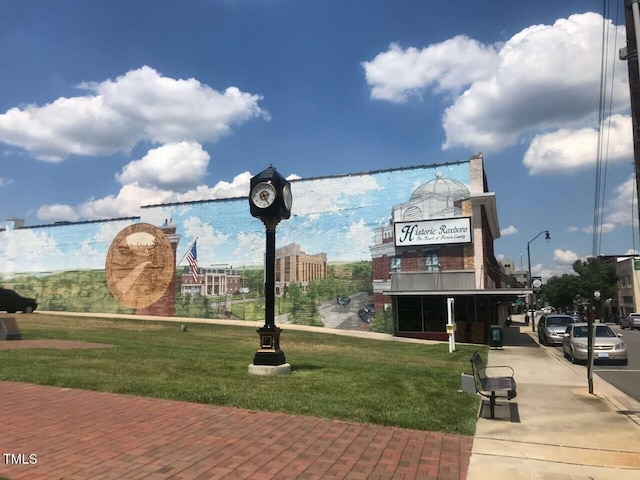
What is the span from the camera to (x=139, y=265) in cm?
3891

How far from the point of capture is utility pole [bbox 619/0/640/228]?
6992mm

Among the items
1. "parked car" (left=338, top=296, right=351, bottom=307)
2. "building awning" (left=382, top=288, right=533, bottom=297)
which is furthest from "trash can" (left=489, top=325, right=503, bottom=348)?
"parked car" (left=338, top=296, right=351, bottom=307)

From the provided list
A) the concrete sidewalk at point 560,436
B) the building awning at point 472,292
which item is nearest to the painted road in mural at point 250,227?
the building awning at point 472,292

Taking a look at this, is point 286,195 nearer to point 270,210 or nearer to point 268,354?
point 270,210

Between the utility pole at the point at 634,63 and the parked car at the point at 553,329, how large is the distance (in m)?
19.5

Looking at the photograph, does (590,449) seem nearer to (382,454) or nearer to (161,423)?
(382,454)

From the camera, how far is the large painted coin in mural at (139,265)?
3809 centimetres

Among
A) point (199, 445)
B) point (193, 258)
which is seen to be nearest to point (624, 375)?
point (199, 445)

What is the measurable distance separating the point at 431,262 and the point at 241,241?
14078 mm

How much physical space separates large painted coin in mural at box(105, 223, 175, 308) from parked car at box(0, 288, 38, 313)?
679 cm

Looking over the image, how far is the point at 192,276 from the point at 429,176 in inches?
739

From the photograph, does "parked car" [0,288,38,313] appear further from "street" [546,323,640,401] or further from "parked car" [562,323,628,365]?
"street" [546,323,640,401]

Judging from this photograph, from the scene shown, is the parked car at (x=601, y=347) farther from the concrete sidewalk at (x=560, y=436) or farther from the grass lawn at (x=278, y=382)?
the grass lawn at (x=278, y=382)

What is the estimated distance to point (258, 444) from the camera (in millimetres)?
5863
